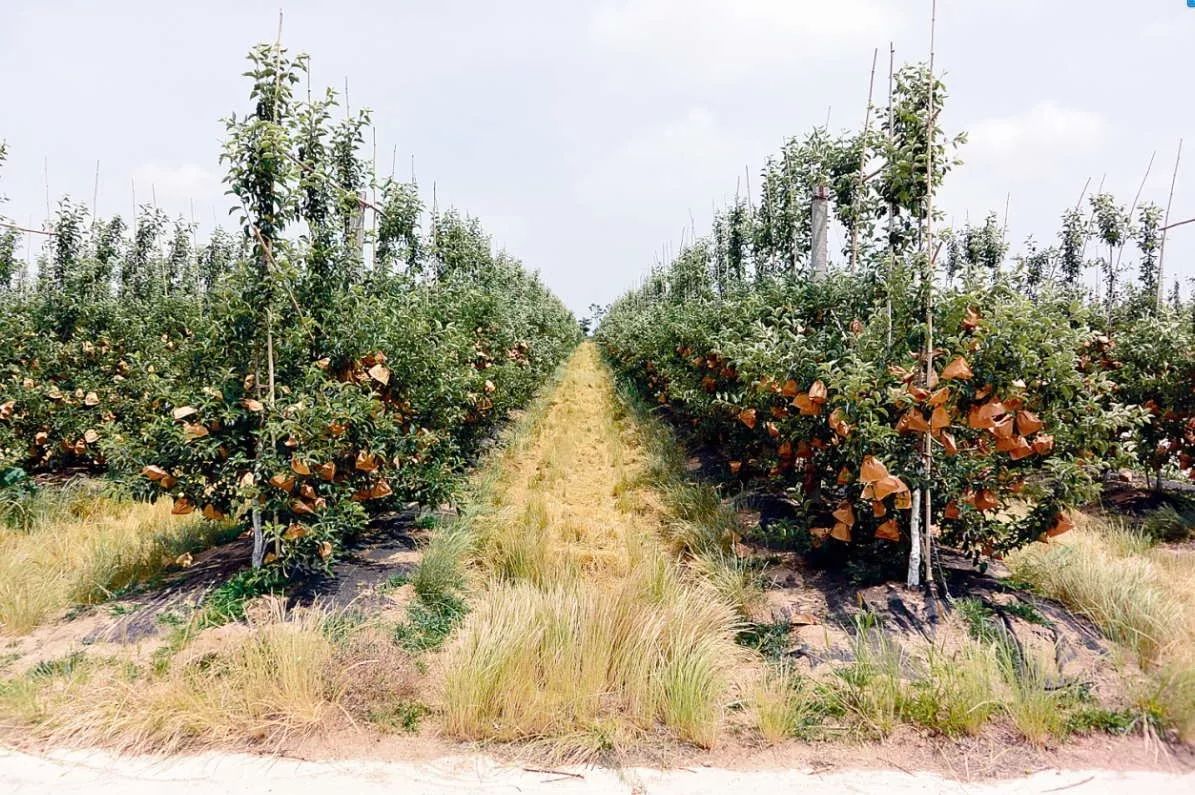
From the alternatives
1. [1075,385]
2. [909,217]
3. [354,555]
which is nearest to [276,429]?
[354,555]

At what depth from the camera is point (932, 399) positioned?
393 cm

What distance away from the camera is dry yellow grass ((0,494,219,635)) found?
171 inches

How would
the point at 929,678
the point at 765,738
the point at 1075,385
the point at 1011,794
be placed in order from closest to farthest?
the point at 1011,794
the point at 765,738
the point at 929,678
the point at 1075,385

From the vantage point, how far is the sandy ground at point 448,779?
8.84 feet

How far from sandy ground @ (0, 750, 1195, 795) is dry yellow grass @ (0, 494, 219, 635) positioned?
180 centimetres

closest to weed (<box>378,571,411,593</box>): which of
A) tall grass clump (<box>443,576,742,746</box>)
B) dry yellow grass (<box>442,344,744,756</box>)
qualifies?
dry yellow grass (<box>442,344,744,756</box>)

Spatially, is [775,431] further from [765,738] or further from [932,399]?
[765,738]

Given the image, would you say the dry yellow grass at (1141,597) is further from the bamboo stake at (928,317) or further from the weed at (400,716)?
the weed at (400,716)

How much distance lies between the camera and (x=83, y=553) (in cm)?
524

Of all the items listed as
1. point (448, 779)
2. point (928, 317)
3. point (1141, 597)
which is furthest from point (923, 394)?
point (448, 779)

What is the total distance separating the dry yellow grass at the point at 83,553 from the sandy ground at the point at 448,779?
1796 millimetres

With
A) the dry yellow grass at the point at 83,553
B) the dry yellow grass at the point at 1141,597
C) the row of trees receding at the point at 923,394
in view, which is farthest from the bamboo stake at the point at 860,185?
the dry yellow grass at the point at 83,553

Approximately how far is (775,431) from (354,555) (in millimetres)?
3554

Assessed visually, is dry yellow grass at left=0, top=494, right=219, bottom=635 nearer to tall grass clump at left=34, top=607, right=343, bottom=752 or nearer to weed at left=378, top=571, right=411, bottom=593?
tall grass clump at left=34, top=607, right=343, bottom=752
